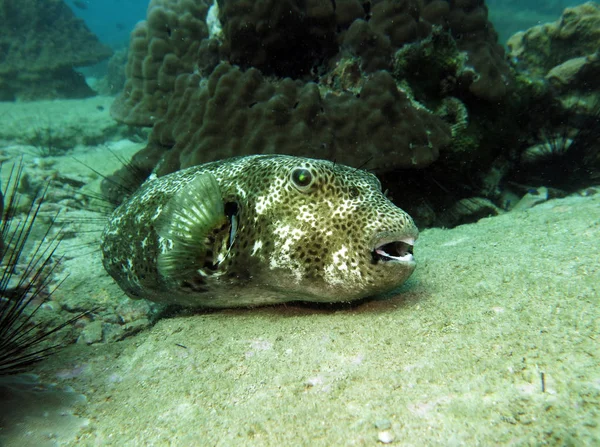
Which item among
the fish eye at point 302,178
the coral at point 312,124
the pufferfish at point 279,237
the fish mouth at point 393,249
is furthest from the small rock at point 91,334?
the fish mouth at point 393,249

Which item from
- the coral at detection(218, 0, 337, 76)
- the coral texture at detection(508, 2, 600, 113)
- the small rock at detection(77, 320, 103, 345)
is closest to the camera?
the small rock at detection(77, 320, 103, 345)

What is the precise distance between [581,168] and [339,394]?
7.27 meters

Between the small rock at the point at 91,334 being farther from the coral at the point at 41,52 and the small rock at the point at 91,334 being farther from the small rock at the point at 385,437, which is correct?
the coral at the point at 41,52

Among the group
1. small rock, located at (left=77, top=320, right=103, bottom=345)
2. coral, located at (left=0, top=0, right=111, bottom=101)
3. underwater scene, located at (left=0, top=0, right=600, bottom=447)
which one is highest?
coral, located at (left=0, top=0, right=111, bottom=101)

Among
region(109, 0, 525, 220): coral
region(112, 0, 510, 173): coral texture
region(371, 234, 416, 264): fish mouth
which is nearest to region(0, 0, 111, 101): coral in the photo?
region(112, 0, 510, 173): coral texture

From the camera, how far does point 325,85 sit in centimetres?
573

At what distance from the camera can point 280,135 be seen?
5.11 metres

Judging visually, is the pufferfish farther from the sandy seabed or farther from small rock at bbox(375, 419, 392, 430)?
small rock at bbox(375, 419, 392, 430)

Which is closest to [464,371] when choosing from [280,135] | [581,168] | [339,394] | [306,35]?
[339,394]

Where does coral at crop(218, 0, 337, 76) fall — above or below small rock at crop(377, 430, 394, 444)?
above

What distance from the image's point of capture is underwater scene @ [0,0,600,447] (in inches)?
79.1

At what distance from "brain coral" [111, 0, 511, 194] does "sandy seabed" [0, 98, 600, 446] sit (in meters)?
2.45

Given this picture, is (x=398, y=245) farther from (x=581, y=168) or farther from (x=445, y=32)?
(x=581, y=168)

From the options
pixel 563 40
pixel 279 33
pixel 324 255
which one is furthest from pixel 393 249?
pixel 563 40
